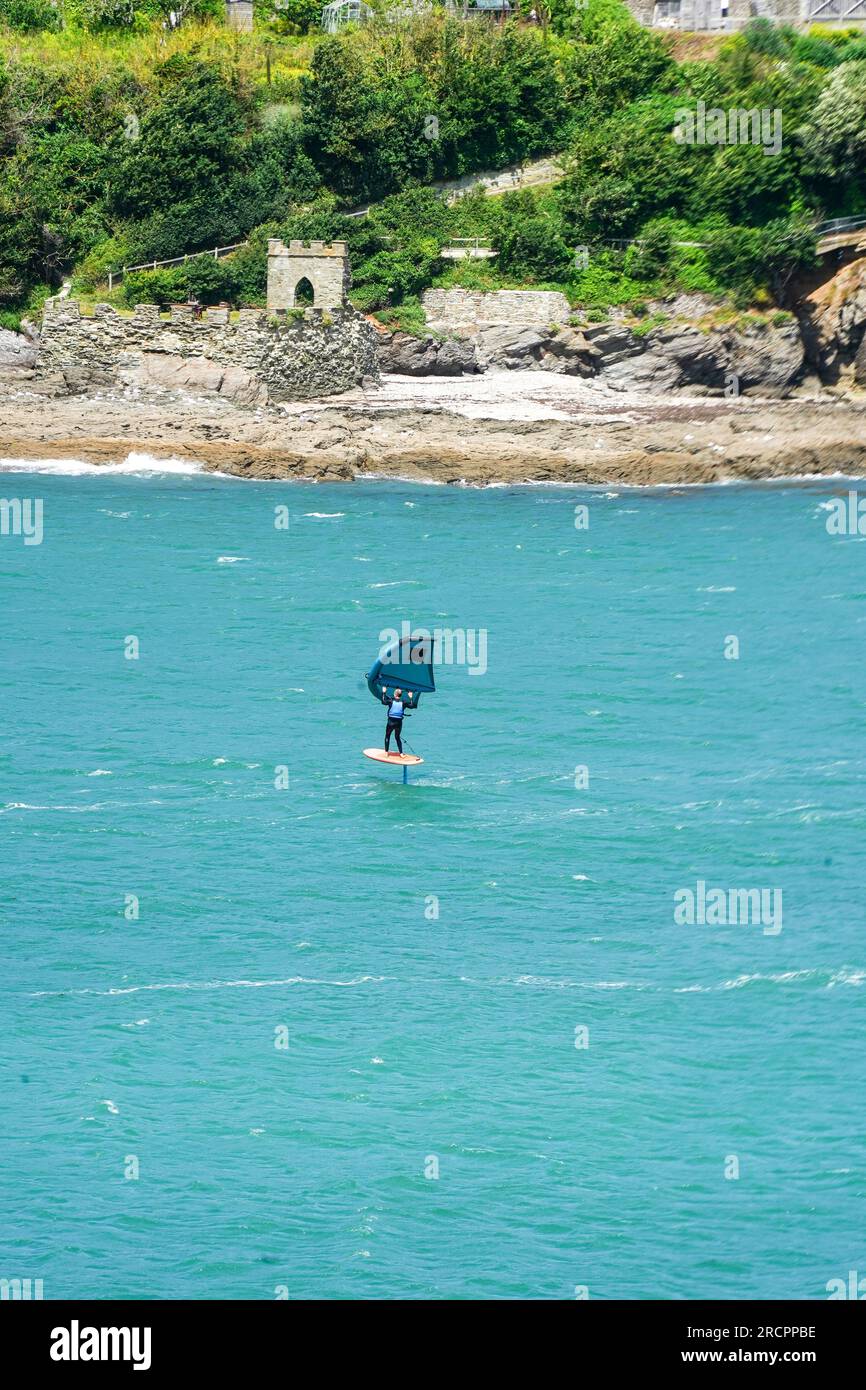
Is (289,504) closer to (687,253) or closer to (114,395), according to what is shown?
(114,395)

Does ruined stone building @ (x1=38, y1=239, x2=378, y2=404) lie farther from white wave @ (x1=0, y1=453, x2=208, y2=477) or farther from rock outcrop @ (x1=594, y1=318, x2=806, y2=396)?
rock outcrop @ (x1=594, y1=318, x2=806, y2=396)

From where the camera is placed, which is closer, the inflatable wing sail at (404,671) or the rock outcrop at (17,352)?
the inflatable wing sail at (404,671)

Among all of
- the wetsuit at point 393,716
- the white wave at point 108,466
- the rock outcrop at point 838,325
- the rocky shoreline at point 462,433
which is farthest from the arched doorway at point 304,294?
the wetsuit at point 393,716

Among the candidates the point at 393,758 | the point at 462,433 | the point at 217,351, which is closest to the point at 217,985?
the point at 393,758

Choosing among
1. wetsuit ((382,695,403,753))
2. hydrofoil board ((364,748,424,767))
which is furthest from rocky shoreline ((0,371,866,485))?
wetsuit ((382,695,403,753))

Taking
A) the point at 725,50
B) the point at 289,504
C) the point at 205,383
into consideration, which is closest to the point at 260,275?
the point at 205,383

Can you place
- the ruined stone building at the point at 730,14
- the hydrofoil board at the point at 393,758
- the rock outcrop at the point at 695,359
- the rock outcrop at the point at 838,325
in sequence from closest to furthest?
the hydrofoil board at the point at 393,758
the rock outcrop at the point at 695,359
the rock outcrop at the point at 838,325
the ruined stone building at the point at 730,14

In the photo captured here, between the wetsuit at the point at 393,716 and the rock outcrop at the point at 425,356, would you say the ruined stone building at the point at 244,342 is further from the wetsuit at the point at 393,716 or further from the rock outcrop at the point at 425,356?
the wetsuit at the point at 393,716

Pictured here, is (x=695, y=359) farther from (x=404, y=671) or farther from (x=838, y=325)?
(x=404, y=671)
